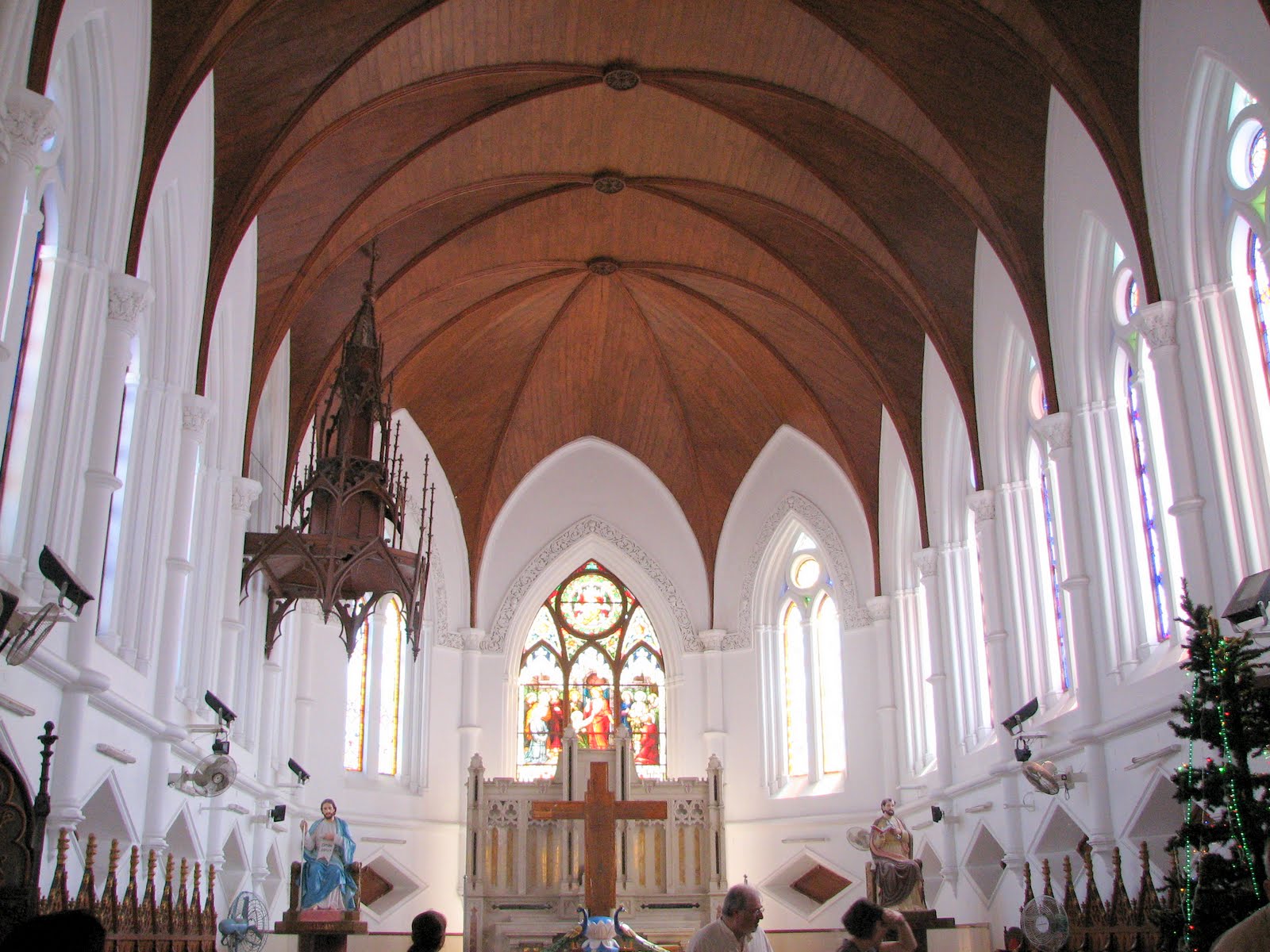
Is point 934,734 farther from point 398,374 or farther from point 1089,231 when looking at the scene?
point 398,374

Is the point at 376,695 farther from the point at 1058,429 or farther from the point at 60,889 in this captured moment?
the point at 60,889

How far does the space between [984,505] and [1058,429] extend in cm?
230

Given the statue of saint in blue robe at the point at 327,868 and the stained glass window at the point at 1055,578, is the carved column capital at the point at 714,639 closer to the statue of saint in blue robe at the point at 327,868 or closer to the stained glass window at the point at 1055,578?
the stained glass window at the point at 1055,578

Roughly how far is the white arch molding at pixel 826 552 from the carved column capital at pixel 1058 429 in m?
7.43

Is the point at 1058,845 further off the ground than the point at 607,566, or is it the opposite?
the point at 607,566

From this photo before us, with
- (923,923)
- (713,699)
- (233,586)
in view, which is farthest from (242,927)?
(713,699)

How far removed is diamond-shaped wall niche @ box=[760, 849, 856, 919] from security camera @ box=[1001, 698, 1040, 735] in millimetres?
5975

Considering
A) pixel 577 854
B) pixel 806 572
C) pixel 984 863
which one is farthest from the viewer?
pixel 806 572

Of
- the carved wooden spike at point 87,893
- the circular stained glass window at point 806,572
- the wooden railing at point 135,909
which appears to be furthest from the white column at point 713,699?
the carved wooden spike at point 87,893

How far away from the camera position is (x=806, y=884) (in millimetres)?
20844

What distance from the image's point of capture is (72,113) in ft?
34.8

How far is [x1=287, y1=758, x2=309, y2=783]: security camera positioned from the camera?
18.1m

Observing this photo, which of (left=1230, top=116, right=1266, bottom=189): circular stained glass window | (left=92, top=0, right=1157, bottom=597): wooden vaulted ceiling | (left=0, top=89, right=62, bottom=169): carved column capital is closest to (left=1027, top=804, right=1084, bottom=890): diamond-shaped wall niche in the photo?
(left=92, top=0, right=1157, bottom=597): wooden vaulted ceiling

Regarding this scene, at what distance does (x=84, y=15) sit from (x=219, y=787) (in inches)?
278
